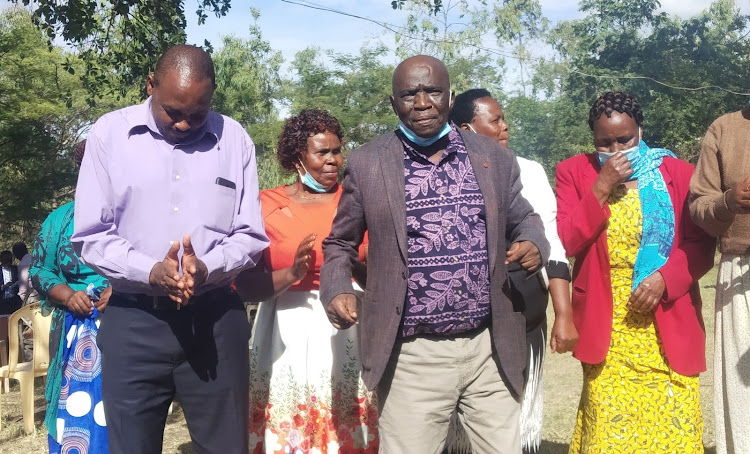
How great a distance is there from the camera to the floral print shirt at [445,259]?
332cm

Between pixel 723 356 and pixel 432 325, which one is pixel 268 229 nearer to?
pixel 432 325

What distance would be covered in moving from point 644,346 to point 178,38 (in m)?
5.79

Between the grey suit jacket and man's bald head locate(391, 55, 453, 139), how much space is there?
0.13 m

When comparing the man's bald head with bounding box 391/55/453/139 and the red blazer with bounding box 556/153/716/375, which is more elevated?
the man's bald head with bounding box 391/55/453/139

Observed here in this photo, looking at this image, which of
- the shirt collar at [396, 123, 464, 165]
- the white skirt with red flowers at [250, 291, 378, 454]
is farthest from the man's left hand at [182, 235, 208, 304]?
the white skirt with red flowers at [250, 291, 378, 454]

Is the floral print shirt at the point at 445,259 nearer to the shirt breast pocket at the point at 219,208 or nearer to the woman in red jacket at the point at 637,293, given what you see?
the shirt breast pocket at the point at 219,208

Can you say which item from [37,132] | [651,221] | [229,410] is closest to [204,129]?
[229,410]

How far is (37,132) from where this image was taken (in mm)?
19906

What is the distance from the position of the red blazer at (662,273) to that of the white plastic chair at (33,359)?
5.15 meters

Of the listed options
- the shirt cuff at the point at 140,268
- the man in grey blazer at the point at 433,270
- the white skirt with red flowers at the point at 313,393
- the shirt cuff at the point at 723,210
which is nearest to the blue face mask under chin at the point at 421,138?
the man in grey blazer at the point at 433,270

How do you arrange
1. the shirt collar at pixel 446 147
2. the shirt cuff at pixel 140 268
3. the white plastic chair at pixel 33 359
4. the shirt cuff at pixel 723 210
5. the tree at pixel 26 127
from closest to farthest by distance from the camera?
1. the shirt cuff at pixel 140 268
2. the shirt collar at pixel 446 147
3. the shirt cuff at pixel 723 210
4. the white plastic chair at pixel 33 359
5. the tree at pixel 26 127

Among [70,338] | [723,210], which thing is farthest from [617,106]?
[70,338]

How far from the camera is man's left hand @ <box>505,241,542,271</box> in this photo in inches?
126

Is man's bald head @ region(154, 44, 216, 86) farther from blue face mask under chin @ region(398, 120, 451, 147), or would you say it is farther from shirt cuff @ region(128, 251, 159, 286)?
blue face mask under chin @ region(398, 120, 451, 147)
